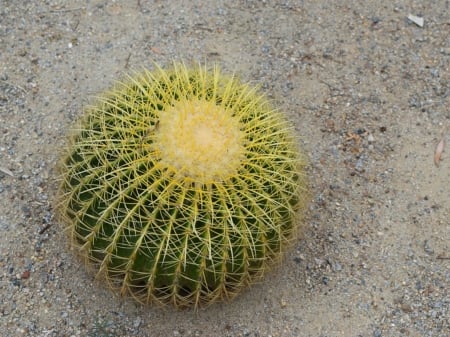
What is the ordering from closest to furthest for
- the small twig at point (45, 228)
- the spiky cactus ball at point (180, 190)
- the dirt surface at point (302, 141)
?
the spiky cactus ball at point (180, 190) → the dirt surface at point (302, 141) → the small twig at point (45, 228)

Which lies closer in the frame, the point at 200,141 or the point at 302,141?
the point at 200,141

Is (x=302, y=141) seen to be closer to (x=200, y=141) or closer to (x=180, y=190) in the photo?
(x=200, y=141)

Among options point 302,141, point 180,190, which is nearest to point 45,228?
point 180,190

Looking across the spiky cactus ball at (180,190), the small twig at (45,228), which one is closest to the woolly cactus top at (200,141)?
the spiky cactus ball at (180,190)

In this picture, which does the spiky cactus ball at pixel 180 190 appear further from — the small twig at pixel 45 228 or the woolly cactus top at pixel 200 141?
the small twig at pixel 45 228

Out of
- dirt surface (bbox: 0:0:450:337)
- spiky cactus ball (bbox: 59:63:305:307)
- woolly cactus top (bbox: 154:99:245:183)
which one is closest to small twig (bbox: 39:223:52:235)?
dirt surface (bbox: 0:0:450:337)

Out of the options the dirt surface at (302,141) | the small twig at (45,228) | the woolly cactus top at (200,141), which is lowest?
the small twig at (45,228)

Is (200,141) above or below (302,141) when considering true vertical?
above
